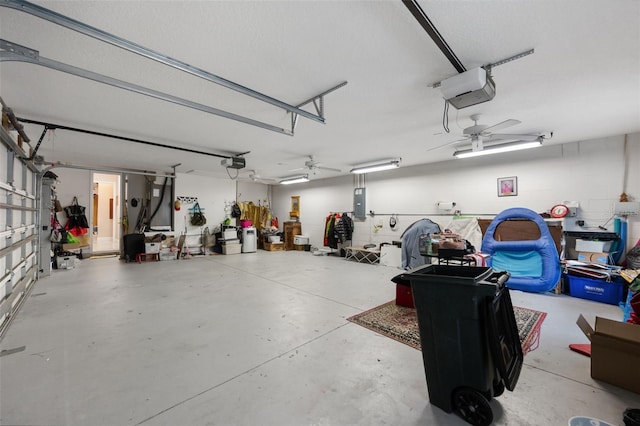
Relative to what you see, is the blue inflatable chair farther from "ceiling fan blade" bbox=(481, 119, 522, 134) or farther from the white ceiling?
"ceiling fan blade" bbox=(481, 119, 522, 134)

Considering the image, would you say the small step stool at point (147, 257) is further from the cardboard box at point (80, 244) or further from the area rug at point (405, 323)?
the area rug at point (405, 323)

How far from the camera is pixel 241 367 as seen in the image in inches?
85.7

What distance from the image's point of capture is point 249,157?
5988 millimetres

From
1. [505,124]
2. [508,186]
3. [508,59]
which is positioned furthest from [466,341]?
[508,186]

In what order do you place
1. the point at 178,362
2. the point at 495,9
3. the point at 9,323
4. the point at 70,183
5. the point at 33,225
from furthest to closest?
the point at 70,183
the point at 33,225
the point at 9,323
the point at 178,362
the point at 495,9

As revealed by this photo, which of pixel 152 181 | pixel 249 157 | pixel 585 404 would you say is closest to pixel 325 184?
pixel 249 157

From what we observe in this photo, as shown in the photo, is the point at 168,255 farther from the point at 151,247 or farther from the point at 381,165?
the point at 381,165

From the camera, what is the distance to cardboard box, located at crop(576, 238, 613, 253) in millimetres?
4148

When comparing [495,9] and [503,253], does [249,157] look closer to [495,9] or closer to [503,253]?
[495,9]

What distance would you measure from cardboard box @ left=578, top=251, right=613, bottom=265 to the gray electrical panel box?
15.7 feet

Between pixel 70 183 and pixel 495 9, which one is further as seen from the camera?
pixel 70 183

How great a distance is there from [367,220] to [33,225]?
24.5 feet

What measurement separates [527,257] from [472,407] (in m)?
4.09

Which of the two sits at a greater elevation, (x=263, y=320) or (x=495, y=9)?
(x=495, y=9)
